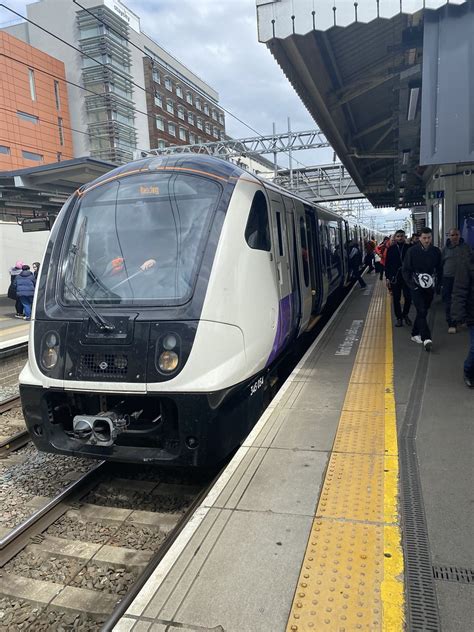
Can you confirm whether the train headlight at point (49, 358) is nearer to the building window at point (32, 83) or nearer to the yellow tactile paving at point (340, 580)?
the yellow tactile paving at point (340, 580)

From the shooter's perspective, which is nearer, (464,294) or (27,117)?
(464,294)

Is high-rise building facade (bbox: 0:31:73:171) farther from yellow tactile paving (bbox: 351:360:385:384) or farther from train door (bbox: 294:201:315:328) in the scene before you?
yellow tactile paving (bbox: 351:360:385:384)

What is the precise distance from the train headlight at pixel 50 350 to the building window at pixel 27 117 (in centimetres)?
4568

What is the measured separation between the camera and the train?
3.89 meters

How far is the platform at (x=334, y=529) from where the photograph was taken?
2377mm

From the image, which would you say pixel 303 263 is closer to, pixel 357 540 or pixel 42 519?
pixel 42 519

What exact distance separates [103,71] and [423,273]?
4965 centimetres

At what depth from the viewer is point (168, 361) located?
3.86 meters

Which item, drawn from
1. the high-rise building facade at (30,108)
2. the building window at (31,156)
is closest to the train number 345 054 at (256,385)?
the high-rise building facade at (30,108)

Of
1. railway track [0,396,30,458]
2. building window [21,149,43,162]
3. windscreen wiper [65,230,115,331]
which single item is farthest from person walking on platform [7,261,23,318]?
building window [21,149,43,162]

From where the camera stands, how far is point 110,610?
3174 millimetres

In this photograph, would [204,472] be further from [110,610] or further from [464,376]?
[464,376]

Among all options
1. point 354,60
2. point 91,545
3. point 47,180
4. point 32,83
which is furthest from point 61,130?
point 91,545

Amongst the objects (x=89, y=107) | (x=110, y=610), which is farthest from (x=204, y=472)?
(x=89, y=107)
